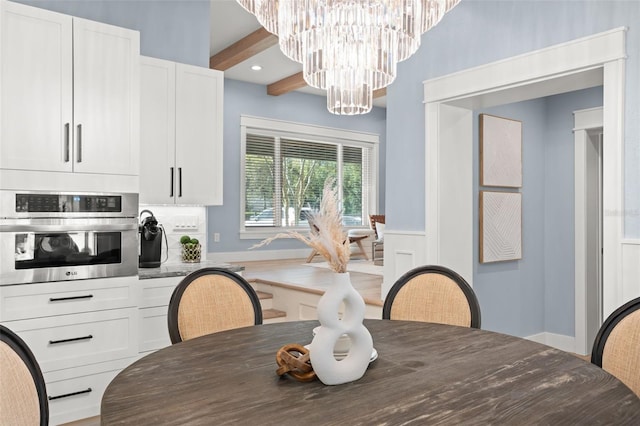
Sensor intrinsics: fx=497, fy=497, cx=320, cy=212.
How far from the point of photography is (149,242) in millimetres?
3438

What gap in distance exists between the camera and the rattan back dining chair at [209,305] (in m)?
1.99

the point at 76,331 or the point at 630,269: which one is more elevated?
the point at 630,269

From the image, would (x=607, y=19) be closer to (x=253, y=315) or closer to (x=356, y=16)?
(x=356, y=16)

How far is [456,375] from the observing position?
1358 mm

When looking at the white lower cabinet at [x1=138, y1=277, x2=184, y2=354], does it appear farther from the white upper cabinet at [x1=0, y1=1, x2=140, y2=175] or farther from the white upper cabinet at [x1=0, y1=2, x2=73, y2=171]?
the white upper cabinet at [x1=0, y1=2, x2=73, y2=171]

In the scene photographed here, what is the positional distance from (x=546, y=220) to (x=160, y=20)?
376cm

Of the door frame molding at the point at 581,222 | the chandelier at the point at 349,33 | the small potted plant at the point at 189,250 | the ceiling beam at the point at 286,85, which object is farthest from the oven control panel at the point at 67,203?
the ceiling beam at the point at 286,85

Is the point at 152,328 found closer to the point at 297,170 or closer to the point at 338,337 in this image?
the point at 338,337

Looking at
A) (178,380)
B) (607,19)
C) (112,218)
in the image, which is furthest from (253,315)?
(607,19)

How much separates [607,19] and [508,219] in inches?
74.0

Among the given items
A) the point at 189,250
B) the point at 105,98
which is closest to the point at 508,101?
→ the point at 189,250

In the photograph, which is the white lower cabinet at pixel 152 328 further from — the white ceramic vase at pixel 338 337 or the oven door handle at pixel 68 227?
the white ceramic vase at pixel 338 337

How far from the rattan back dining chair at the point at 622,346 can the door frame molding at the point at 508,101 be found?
1.13 metres

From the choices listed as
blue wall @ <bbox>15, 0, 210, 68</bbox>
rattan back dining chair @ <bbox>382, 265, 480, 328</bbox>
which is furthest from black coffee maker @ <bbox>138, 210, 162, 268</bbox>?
rattan back dining chair @ <bbox>382, 265, 480, 328</bbox>
